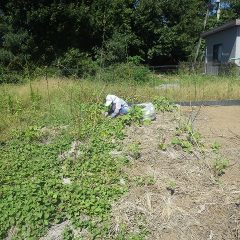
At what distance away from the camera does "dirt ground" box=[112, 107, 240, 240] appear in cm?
274

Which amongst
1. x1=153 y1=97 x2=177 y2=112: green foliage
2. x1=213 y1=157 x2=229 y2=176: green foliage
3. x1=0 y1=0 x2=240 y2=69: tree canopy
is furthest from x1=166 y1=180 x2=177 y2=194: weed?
x1=0 y1=0 x2=240 y2=69: tree canopy

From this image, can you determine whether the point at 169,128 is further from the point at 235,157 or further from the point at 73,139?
the point at 73,139

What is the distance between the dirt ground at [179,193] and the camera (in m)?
2.74

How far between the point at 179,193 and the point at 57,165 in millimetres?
1262

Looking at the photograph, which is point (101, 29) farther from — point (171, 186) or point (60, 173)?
point (171, 186)

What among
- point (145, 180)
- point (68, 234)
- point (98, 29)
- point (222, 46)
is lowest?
point (68, 234)

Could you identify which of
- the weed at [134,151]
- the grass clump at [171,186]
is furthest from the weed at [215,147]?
the grass clump at [171,186]

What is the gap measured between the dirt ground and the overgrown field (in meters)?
0.18

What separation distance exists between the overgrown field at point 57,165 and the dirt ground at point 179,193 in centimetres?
18

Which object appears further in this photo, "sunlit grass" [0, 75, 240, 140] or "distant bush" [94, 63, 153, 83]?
"distant bush" [94, 63, 153, 83]

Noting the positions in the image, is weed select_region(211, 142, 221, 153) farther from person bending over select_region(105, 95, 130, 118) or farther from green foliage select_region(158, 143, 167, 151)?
person bending over select_region(105, 95, 130, 118)

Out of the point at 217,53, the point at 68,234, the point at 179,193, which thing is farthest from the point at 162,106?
the point at 217,53

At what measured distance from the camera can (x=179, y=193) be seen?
3.16m

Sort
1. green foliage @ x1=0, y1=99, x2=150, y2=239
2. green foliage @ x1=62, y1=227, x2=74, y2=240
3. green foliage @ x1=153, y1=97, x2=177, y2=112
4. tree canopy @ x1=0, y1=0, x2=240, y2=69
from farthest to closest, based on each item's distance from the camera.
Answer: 1. tree canopy @ x1=0, y1=0, x2=240, y2=69
2. green foliage @ x1=153, y1=97, x2=177, y2=112
3. green foliage @ x1=0, y1=99, x2=150, y2=239
4. green foliage @ x1=62, y1=227, x2=74, y2=240
